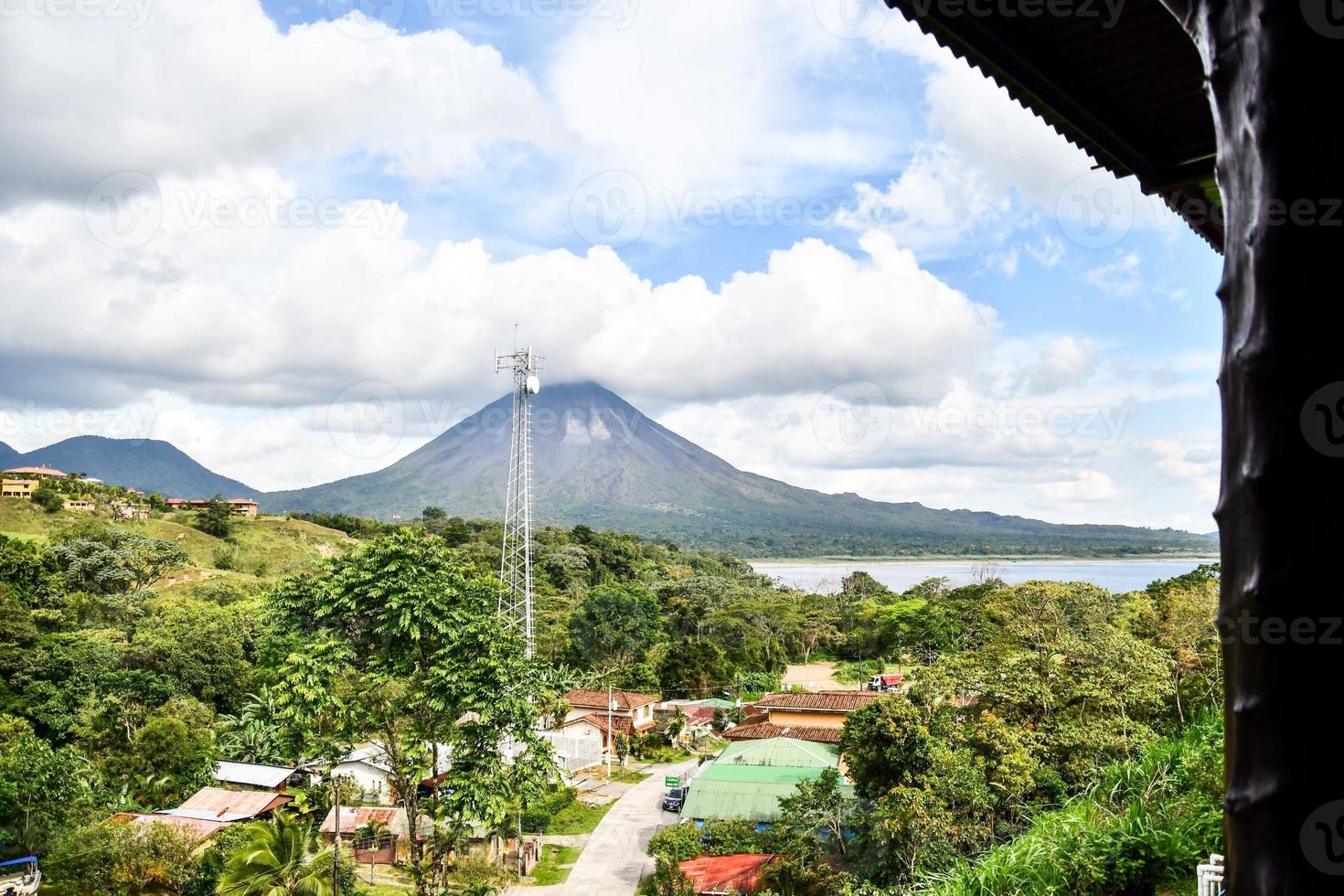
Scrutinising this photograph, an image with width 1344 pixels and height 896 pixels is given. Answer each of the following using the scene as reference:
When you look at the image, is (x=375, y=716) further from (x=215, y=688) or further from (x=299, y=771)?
(x=215, y=688)

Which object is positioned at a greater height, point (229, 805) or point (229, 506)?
point (229, 506)

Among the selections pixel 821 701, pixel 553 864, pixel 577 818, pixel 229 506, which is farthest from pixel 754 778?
pixel 229 506

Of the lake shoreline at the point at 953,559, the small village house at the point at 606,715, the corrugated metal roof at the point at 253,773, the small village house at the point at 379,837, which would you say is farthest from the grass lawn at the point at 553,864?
the lake shoreline at the point at 953,559

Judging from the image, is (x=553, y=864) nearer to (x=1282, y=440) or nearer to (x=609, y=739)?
(x=609, y=739)

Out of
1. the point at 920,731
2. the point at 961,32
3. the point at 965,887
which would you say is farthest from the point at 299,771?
the point at 961,32

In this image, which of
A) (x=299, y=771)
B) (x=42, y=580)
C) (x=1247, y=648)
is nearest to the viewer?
(x=1247, y=648)

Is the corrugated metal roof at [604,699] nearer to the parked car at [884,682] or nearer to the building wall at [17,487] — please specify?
the parked car at [884,682]
